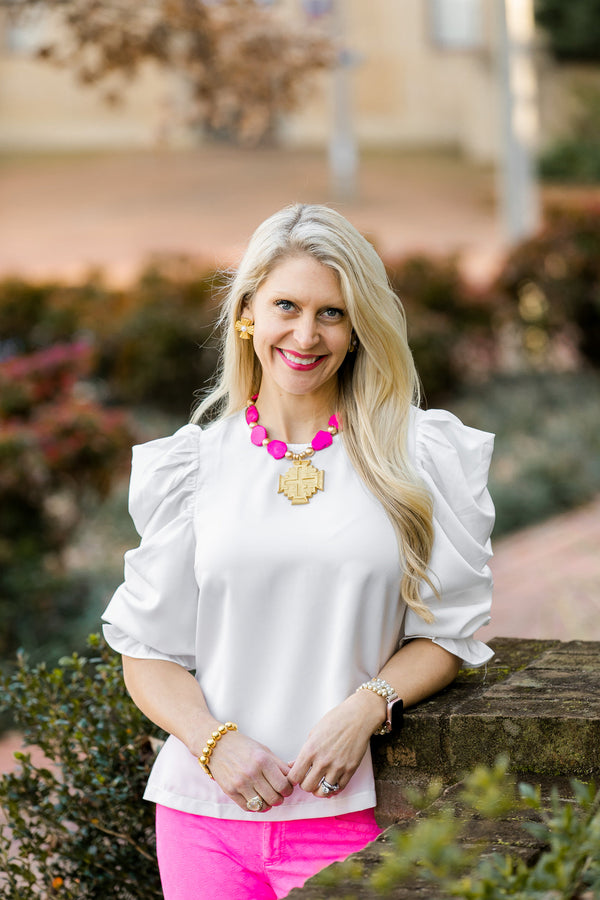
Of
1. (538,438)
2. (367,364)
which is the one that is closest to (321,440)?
(367,364)

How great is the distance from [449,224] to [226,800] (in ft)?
61.4

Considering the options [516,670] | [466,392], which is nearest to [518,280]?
[466,392]

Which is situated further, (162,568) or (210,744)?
(162,568)

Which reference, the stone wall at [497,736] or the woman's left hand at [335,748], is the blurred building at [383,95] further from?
the woman's left hand at [335,748]

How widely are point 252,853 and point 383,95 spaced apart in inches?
820

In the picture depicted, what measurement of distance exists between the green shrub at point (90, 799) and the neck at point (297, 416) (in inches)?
29.1

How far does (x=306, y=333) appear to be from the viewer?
2197mm

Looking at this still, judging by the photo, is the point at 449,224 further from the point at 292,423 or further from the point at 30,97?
the point at 292,423

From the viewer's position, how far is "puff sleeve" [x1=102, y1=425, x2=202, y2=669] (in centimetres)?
220

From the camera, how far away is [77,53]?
5664 millimetres

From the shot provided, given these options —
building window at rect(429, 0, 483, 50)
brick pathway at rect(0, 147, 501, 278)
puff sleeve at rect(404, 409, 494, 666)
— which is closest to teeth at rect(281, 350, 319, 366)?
puff sleeve at rect(404, 409, 494, 666)

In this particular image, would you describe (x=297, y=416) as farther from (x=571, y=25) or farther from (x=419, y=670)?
(x=571, y=25)

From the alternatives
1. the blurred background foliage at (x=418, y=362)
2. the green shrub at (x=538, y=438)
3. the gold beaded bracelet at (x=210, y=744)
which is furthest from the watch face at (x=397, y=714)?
the green shrub at (x=538, y=438)

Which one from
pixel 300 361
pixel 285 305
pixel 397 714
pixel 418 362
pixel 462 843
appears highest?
pixel 418 362
